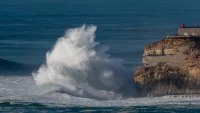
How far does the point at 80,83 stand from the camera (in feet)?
253

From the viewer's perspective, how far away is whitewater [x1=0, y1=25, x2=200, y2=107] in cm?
7269

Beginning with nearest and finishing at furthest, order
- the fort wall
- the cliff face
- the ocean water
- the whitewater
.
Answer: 1. the ocean water
2. the whitewater
3. the cliff face
4. the fort wall

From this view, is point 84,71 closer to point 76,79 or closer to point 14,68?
point 76,79

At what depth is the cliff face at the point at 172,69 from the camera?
241 ft

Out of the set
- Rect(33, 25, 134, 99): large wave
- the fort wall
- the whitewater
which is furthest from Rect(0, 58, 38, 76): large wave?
the fort wall

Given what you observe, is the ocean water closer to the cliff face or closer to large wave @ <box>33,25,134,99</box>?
large wave @ <box>33,25,134,99</box>

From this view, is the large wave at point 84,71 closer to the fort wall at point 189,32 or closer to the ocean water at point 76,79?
the ocean water at point 76,79

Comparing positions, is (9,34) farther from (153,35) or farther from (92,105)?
(92,105)

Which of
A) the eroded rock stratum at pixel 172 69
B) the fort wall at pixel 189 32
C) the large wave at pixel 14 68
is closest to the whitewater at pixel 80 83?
the eroded rock stratum at pixel 172 69

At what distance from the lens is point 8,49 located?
109m

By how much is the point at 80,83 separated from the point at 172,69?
5.93 meters

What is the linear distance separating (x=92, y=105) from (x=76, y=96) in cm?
363

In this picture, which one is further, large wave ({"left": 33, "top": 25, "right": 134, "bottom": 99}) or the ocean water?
large wave ({"left": 33, "top": 25, "right": 134, "bottom": 99})

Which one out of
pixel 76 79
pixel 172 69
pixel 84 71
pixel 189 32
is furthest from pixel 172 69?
pixel 76 79
